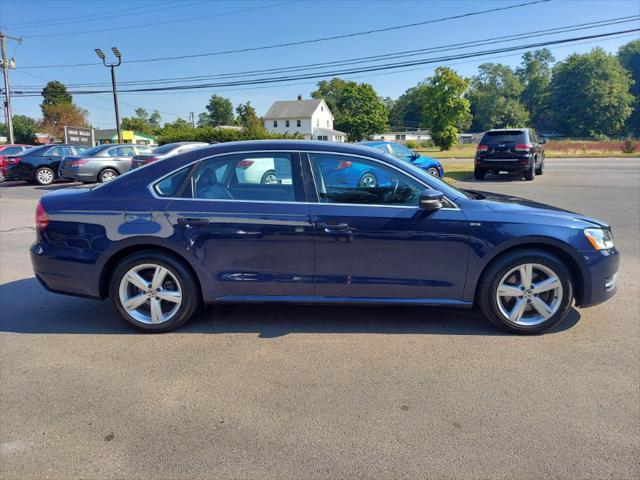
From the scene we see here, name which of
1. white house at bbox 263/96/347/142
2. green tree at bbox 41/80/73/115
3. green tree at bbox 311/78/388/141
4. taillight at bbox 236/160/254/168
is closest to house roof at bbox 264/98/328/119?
white house at bbox 263/96/347/142

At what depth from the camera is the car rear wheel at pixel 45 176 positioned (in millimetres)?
16856

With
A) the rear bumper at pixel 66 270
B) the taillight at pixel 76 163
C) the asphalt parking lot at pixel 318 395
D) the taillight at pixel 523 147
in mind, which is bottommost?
the asphalt parking lot at pixel 318 395

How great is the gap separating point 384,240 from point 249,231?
1.13 meters

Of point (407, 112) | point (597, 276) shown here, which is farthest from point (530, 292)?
point (407, 112)

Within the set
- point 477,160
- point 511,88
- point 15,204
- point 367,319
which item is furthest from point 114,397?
point 511,88

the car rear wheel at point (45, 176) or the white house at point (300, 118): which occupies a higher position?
the white house at point (300, 118)

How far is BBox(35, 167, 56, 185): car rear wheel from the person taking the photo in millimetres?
16856

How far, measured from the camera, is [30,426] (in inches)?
102

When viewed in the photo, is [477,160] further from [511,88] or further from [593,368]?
[511,88]

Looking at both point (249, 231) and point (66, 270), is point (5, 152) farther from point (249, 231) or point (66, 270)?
point (249, 231)

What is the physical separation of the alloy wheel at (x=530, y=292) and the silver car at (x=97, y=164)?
48.7 feet

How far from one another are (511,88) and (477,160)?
104 meters

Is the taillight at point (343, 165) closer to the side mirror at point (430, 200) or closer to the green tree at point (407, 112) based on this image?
the side mirror at point (430, 200)

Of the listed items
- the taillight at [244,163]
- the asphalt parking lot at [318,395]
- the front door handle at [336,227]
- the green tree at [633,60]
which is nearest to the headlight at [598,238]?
the asphalt parking lot at [318,395]
